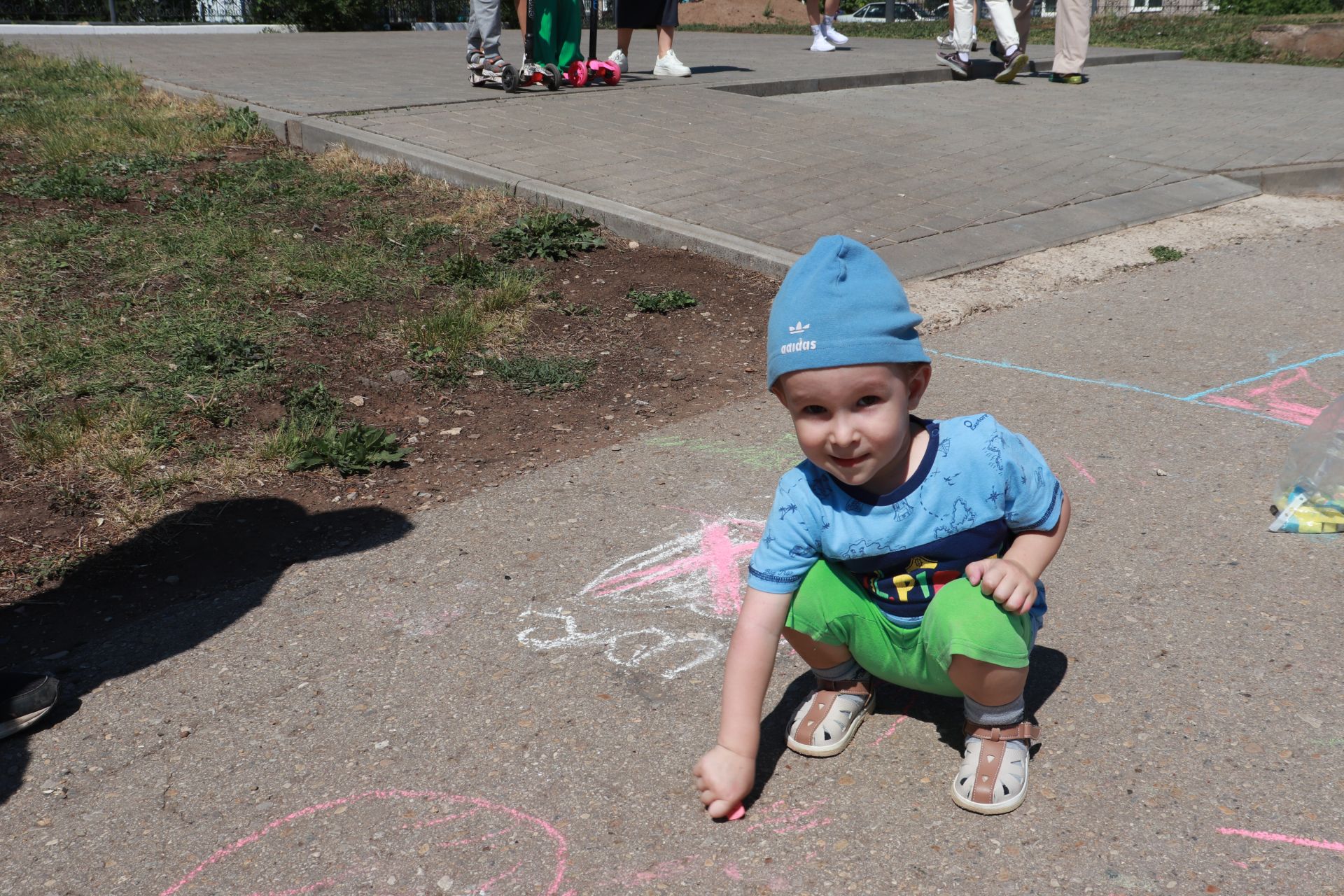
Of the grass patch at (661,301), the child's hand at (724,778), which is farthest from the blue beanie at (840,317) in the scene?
the grass patch at (661,301)

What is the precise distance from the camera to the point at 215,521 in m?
3.41

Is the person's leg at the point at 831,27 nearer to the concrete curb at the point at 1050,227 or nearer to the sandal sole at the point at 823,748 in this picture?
the concrete curb at the point at 1050,227

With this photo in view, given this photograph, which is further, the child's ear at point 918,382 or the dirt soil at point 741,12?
the dirt soil at point 741,12

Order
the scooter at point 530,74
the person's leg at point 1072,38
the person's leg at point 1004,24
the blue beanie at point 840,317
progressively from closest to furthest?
the blue beanie at point 840,317 < the scooter at point 530,74 < the person's leg at point 1004,24 < the person's leg at point 1072,38

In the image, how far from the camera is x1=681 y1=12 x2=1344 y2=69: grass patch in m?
14.5

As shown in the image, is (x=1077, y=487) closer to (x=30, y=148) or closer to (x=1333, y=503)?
(x=1333, y=503)

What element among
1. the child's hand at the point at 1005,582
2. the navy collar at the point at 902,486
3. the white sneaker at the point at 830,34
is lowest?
the child's hand at the point at 1005,582

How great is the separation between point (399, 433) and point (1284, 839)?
9.64ft

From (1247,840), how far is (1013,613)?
57 cm

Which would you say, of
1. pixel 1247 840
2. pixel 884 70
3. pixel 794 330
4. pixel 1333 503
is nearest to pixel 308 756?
pixel 794 330

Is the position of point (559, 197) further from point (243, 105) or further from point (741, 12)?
point (741, 12)

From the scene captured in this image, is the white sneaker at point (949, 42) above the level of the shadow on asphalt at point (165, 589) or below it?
above

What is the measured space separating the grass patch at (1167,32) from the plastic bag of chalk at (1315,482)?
41.5ft

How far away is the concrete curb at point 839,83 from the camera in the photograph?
1008 cm
